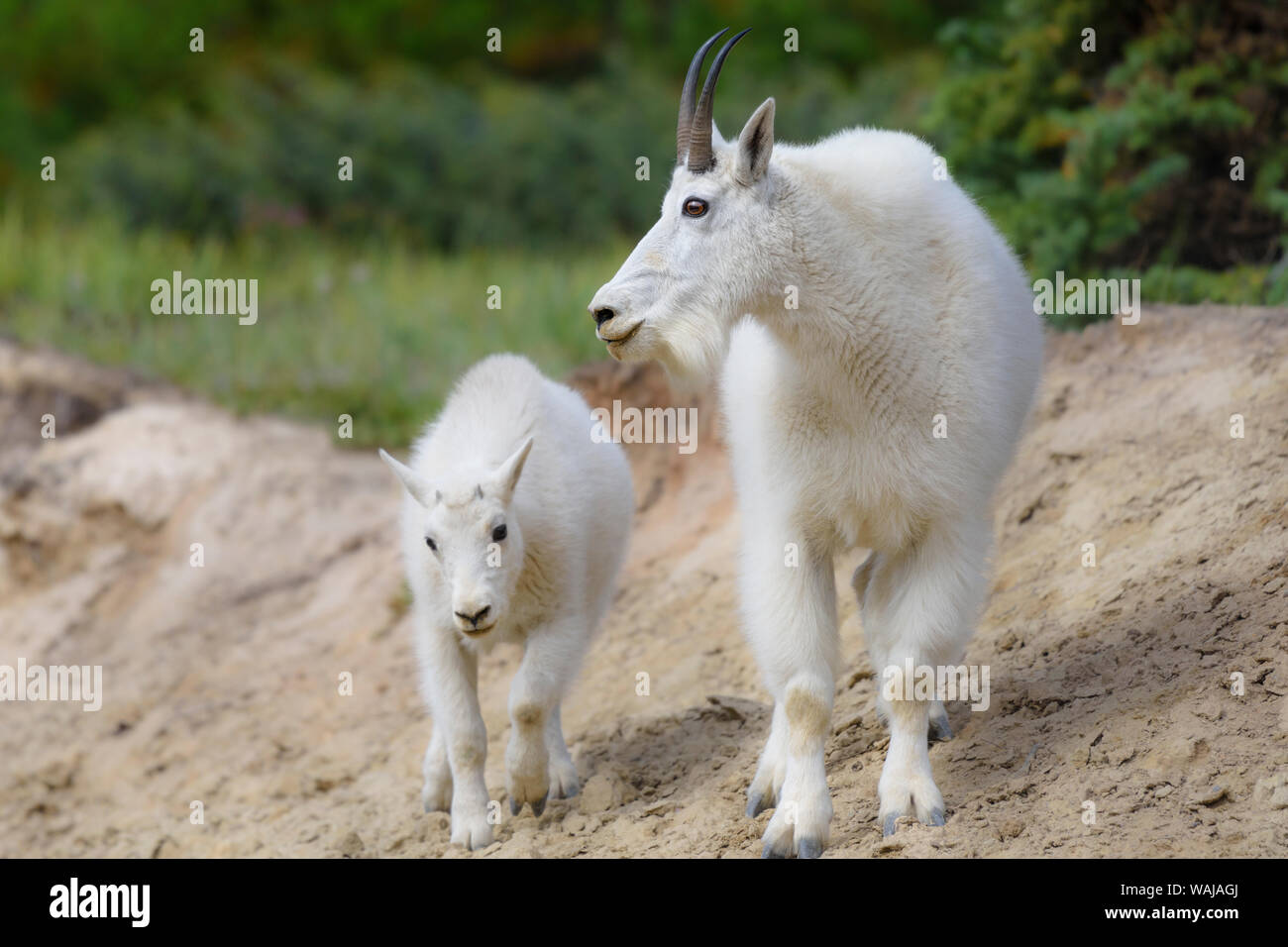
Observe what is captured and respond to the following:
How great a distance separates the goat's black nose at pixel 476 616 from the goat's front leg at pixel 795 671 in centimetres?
96

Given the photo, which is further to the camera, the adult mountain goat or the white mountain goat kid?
the white mountain goat kid

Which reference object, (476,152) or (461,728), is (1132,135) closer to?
(461,728)

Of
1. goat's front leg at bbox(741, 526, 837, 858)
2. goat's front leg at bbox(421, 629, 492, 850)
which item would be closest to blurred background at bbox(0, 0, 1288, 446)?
goat's front leg at bbox(741, 526, 837, 858)

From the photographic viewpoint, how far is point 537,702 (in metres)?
5.80

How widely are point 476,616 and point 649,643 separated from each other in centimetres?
256

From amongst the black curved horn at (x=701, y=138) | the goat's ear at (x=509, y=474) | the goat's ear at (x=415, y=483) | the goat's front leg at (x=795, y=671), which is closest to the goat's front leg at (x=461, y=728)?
the goat's ear at (x=415, y=483)

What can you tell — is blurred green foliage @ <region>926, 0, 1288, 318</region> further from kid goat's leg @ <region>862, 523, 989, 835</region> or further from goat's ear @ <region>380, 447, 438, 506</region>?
goat's ear @ <region>380, 447, 438, 506</region>

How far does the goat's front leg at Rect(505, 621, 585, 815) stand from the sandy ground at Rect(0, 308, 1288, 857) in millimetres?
165

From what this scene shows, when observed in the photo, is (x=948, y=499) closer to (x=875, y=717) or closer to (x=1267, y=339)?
(x=875, y=717)

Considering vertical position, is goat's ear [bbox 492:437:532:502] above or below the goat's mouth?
below

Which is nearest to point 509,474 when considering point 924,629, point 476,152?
point 924,629

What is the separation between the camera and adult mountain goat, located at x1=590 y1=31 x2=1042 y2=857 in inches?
192

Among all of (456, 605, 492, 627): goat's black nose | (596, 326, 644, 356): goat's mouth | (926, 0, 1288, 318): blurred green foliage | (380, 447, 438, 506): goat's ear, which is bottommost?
(456, 605, 492, 627): goat's black nose

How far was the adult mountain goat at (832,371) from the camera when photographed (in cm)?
487
